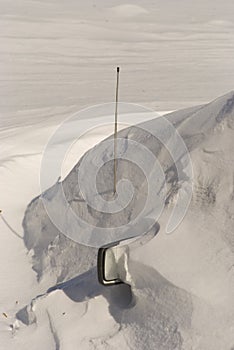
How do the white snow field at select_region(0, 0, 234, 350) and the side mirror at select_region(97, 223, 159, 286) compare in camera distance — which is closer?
the white snow field at select_region(0, 0, 234, 350)

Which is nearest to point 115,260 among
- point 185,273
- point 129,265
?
point 129,265

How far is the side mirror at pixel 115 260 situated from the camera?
4.50m

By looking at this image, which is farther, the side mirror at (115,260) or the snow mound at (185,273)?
the side mirror at (115,260)

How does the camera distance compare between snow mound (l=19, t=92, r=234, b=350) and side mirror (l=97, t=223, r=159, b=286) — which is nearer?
snow mound (l=19, t=92, r=234, b=350)

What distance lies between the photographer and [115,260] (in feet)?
15.1

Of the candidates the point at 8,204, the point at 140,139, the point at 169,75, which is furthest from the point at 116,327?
the point at 169,75

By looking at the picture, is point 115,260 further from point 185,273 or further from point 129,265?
point 185,273

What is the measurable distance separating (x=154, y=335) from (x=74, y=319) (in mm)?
790

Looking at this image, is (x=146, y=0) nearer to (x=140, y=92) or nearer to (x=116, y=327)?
(x=140, y=92)

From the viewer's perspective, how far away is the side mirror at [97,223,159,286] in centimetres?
450

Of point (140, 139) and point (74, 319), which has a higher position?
point (140, 139)

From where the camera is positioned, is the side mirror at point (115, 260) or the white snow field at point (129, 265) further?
the side mirror at point (115, 260)

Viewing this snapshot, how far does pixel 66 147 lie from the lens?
916cm

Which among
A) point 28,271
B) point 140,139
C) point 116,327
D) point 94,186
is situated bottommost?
point 28,271
